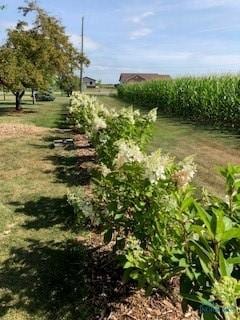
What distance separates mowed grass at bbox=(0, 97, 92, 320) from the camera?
13.6 feet

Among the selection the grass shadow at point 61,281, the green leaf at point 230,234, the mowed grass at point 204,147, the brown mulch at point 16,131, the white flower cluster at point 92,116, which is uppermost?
the green leaf at point 230,234

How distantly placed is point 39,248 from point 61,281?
0.94 metres

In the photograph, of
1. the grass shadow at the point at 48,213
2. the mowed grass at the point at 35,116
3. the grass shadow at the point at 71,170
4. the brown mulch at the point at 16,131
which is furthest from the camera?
the mowed grass at the point at 35,116

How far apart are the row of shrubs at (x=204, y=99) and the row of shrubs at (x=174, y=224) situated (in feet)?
52.4

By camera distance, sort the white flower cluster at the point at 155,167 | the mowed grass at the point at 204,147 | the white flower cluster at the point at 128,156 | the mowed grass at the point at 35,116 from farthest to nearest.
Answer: the mowed grass at the point at 35,116 < the mowed grass at the point at 204,147 < the white flower cluster at the point at 128,156 < the white flower cluster at the point at 155,167

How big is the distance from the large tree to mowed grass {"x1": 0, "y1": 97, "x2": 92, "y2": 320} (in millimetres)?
17364

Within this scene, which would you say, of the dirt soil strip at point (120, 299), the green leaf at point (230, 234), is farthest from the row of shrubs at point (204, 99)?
the green leaf at point (230, 234)

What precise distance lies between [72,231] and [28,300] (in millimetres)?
1794

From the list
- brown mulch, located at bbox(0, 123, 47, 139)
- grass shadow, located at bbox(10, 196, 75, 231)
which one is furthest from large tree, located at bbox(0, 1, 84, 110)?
grass shadow, located at bbox(10, 196, 75, 231)

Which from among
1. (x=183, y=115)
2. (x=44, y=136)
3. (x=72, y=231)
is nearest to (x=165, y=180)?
(x=72, y=231)

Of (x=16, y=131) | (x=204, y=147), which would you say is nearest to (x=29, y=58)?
(x=16, y=131)

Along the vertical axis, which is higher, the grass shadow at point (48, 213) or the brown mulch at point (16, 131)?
the grass shadow at point (48, 213)

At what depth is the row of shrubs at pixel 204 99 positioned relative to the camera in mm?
19734

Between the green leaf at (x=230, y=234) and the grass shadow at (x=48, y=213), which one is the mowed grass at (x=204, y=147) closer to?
the grass shadow at (x=48, y=213)
